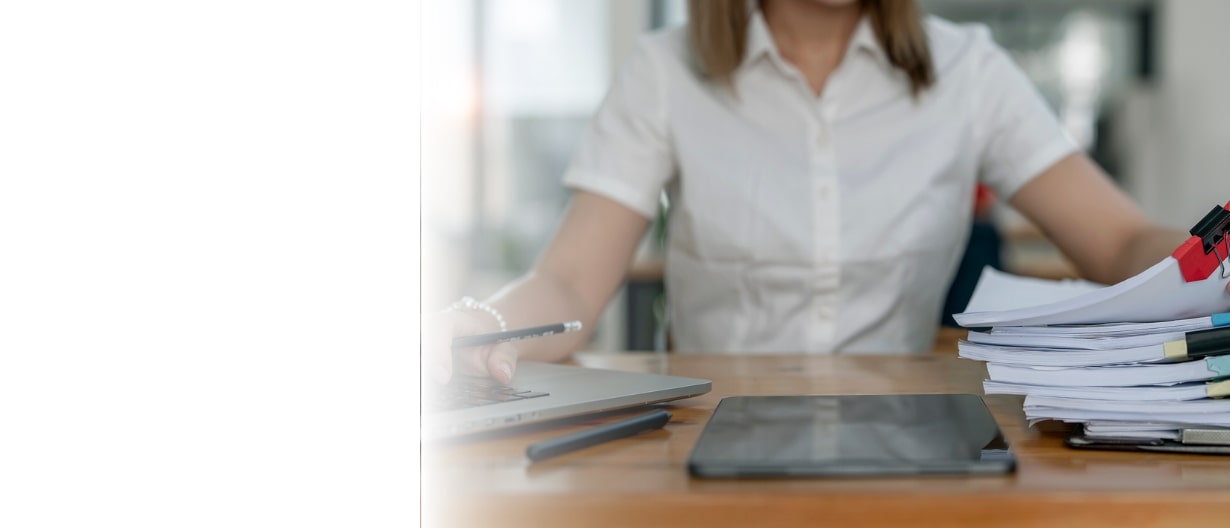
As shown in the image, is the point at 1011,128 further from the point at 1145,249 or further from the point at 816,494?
the point at 816,494

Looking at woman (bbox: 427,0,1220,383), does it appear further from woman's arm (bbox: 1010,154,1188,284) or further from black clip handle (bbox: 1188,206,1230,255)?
black clip handle (bbox: 1188,206,1230,255)

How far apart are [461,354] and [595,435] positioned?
0.66ft

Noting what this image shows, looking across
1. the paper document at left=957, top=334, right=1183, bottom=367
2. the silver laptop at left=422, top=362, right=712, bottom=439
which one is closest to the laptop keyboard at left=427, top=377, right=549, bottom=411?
the silver laptop at left=422, top=362, right=712, bottom=439

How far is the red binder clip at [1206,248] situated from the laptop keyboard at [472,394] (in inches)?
14.0

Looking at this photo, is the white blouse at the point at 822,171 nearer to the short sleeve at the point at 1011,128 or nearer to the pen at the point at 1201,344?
the short sleeve at the point at 1011,128

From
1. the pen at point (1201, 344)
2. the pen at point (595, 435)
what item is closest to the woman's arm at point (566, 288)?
the pen at point (595, 435)

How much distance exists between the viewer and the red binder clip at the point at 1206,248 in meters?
0.54

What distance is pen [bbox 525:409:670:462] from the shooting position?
50 cm

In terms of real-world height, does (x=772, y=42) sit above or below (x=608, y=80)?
below

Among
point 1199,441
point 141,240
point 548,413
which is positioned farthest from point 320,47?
point 1199,441

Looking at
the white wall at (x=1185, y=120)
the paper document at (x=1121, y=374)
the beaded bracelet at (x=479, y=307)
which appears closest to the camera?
the paper document at (x=1121, y=374)

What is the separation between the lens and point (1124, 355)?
1.77 feet

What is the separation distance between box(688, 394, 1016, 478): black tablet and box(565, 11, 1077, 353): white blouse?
67 centimetres

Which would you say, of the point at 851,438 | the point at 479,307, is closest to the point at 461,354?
the point at 479,307
